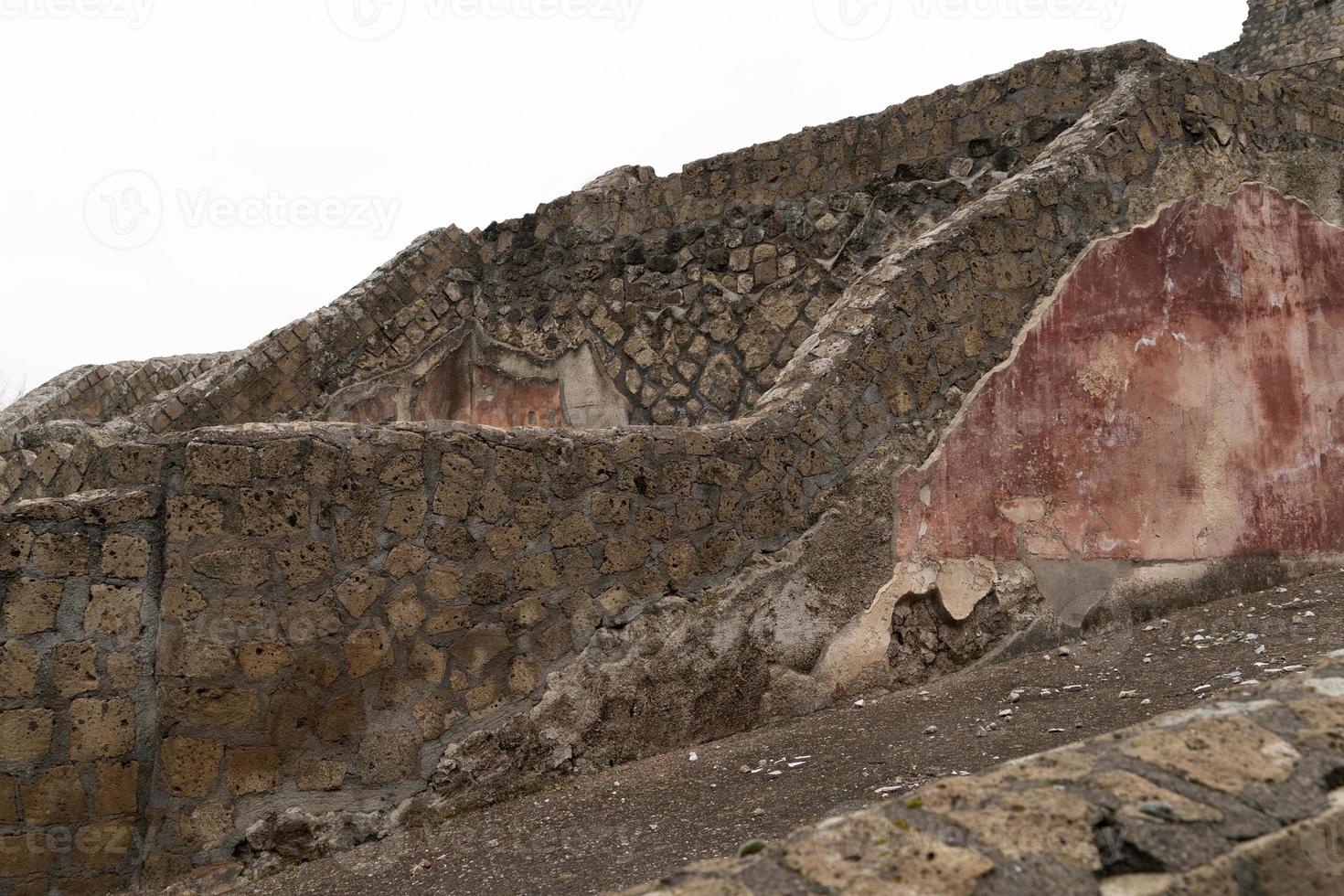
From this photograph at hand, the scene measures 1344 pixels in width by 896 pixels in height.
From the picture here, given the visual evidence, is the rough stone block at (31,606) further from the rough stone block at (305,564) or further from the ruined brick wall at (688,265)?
the ruined brick wall at (688,265)

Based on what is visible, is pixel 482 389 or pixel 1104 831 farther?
pixel 482 389

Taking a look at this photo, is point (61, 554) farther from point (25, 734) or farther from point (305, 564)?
point (305, 564)

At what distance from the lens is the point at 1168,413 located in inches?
201

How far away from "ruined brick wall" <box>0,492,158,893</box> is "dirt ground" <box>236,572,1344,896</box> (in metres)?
0.47

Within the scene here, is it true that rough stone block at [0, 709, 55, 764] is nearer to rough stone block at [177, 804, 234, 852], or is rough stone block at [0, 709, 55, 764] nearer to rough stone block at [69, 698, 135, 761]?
rough stone block at [69, 698, 135, 761]

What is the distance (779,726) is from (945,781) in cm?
218

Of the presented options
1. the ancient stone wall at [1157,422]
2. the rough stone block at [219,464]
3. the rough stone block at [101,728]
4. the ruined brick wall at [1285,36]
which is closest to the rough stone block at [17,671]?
the rough stone block at [101,728]

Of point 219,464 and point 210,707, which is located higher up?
point 219,464

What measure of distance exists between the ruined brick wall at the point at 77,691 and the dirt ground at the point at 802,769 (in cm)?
47

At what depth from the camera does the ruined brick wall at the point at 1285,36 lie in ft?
52.4

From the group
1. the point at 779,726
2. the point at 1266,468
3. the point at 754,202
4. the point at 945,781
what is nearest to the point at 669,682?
the point at 779,726

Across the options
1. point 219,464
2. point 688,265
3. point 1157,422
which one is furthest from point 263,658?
point 688,265

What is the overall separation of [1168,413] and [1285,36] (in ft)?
47.1

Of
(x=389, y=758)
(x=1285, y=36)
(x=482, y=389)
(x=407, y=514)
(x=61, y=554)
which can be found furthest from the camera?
(x=1285, y=36)
